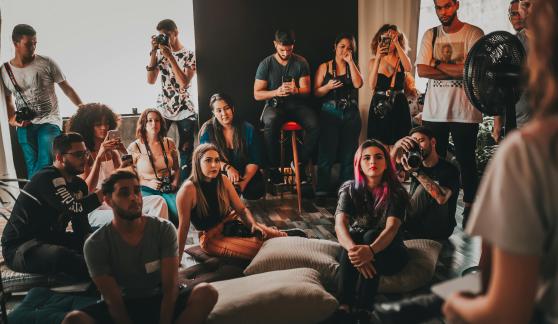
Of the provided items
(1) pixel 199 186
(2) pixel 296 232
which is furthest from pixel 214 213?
(2) pixel 296 232

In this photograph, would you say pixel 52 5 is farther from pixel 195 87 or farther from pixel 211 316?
pixel 211 316

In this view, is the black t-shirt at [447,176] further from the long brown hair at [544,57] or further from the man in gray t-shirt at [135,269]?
the long brown hair at [544,57]

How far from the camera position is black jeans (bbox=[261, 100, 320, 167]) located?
4.59 meters

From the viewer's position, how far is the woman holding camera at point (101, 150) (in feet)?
11.2

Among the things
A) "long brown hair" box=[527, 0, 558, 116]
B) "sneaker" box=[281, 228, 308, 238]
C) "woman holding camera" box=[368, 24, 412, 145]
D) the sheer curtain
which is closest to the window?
the sheer curtain

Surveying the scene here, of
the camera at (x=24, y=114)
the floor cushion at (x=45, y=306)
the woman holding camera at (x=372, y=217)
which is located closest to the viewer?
the floor cushion at (x=45, y=306)

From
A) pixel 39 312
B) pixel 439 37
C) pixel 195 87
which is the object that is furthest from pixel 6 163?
pixel 439 37

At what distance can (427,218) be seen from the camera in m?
3.53

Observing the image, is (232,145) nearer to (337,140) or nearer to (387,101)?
(337,140)

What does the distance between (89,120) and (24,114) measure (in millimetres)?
815

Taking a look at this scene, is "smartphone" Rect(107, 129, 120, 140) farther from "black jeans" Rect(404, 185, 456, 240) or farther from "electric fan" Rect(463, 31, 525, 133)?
"electric fan" Rect(463, 31, 525, 133)

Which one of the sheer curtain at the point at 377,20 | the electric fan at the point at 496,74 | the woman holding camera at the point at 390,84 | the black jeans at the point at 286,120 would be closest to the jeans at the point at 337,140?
the black jeans at the point at 286,120

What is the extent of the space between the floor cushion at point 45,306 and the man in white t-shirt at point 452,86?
254cm

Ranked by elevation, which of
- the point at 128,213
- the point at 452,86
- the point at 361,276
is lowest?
the point at 361,276
